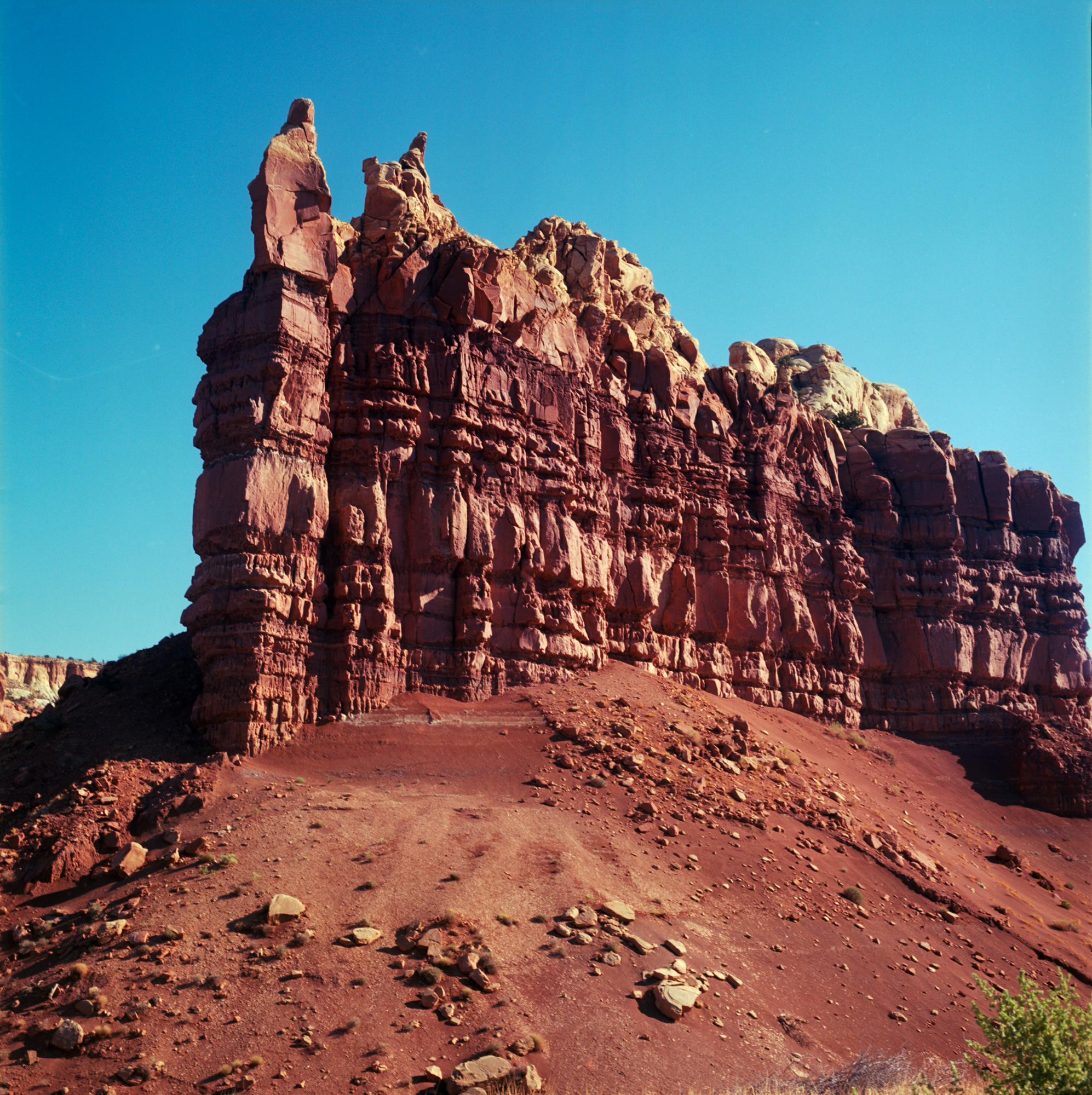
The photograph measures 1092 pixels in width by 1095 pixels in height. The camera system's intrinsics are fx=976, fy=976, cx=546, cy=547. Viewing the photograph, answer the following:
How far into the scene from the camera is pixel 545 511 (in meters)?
31.0

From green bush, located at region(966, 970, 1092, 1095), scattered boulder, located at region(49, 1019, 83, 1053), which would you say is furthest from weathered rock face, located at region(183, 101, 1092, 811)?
green bush, located at region(966, 970, 1092, 1095)

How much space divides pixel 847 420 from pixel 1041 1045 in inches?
1771

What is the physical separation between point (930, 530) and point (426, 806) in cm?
3185

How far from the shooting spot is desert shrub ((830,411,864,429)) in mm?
53656

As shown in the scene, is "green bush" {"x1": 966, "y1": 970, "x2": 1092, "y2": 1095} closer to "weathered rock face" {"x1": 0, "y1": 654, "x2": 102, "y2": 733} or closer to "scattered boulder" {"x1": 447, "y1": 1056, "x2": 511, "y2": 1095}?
"scattered boulder" {"x1": 447, "y1": 1056, "x2": 511, "y2": 1095}

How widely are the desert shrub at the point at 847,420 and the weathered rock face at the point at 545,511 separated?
6485 mm

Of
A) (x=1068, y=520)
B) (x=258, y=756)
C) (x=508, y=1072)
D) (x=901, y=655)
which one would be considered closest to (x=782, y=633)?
(x=901, y=655)

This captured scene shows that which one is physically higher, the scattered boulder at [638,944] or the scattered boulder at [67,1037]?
the scattered boulder at [638,944]

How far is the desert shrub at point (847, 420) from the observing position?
176 feet

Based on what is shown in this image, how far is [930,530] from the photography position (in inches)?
1774

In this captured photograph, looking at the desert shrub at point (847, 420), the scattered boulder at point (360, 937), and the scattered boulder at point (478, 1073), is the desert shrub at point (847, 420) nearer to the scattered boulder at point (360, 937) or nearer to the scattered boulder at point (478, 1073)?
the scattered boulder at point (360, 937)

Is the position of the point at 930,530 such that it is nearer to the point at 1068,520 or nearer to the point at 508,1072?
the point at 1068,520

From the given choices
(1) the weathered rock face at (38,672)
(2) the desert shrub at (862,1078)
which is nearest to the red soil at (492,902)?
(2) the desert shrub at (862,1078)

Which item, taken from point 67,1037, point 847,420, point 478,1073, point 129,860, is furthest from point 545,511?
point 847,420
